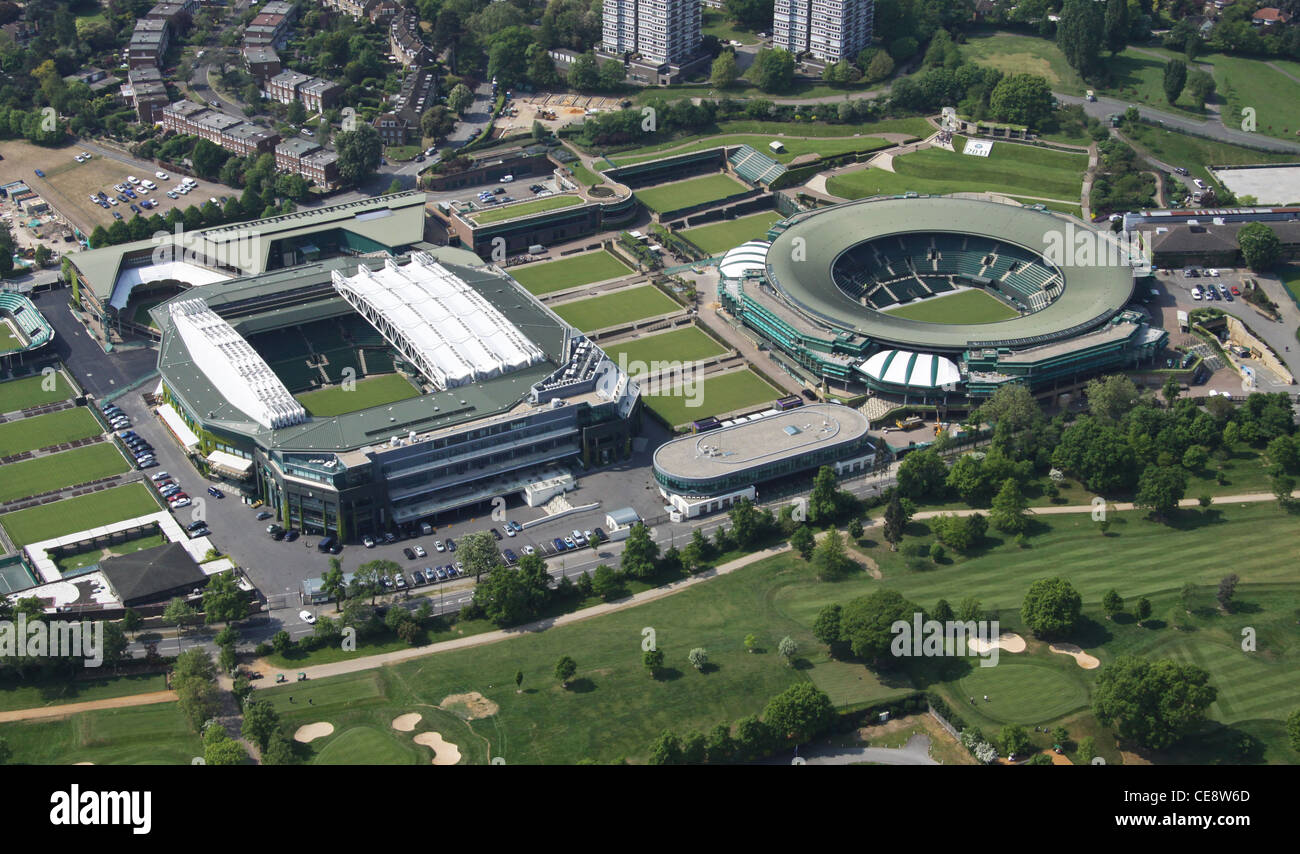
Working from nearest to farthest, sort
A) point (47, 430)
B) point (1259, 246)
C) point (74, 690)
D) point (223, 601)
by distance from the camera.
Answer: point (74, 690) → point (223, 601) → point (47, 430) → point (1259, 246)

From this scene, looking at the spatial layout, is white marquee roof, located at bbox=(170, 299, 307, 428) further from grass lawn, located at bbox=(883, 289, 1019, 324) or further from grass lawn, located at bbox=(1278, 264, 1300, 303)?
grass lawn, located at bbox=(1278, 264, 1300, 303)

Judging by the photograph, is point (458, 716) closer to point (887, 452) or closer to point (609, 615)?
point (609, 615)

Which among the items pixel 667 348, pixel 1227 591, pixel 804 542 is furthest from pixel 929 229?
pixel 1227 591

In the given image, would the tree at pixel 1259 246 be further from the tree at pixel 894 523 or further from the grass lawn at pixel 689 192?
the tree at pixel 894 523

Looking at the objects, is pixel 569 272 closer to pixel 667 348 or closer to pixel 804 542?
pixel 667 348
